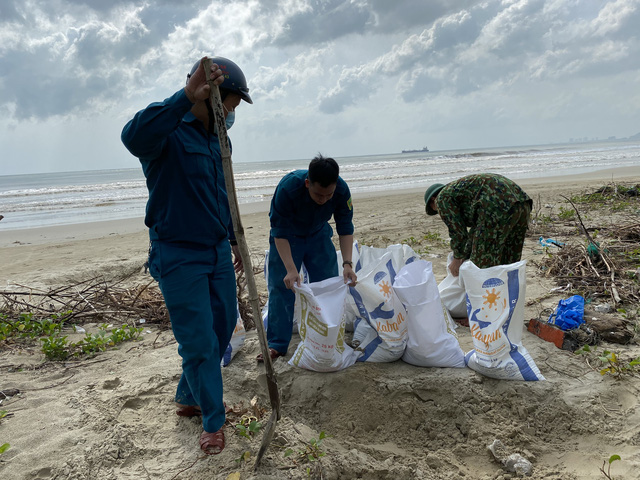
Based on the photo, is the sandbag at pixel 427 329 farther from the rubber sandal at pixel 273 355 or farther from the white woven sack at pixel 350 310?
the rubber sandal at pixel 273 355

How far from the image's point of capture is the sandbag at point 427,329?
264 centimetres

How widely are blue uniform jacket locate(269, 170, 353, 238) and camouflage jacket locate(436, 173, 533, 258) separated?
3.19 ft

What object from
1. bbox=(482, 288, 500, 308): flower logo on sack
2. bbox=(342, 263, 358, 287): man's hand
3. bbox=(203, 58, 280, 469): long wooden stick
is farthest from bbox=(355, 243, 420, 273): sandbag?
bbox=(203, 58, 280, 469): long wooden stick

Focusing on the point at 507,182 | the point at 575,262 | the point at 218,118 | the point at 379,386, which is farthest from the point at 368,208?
the point at 218,118

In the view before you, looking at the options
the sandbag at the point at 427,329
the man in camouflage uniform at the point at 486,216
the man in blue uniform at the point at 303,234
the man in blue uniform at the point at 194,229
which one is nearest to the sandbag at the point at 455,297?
the man in camouflage uniform at the point at 486,216

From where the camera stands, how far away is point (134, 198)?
15.8 meters

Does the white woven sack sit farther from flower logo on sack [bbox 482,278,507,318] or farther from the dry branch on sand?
flower logo on sack [bbox 482,278,507,318]

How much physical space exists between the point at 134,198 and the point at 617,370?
1585 centimetres

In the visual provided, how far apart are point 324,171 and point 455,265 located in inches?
65.1

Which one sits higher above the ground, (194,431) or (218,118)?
(218,118)

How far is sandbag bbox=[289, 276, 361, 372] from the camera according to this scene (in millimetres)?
2590

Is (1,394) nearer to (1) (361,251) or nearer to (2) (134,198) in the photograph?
(1) (361,251)

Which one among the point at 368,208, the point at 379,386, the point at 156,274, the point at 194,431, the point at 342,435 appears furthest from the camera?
the point at 368,208

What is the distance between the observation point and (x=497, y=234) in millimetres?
3303
